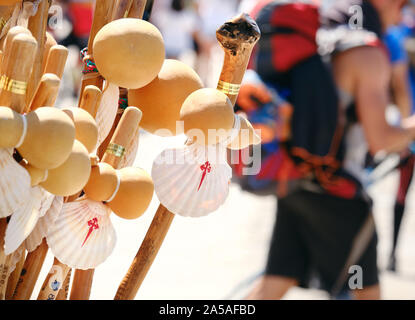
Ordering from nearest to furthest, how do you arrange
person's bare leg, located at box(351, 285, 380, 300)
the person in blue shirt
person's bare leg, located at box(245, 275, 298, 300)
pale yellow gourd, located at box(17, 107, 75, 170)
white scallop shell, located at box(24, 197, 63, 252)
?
1. pale yellow gourd, located at box(17, 107, 75, 170)
2. white scallop shell, located at box(24, 197, 63, 252)
3. person's bare leg, located at box(351, 285, 380, 300)
4. person's bare leg, located at box(245, 275, 298, 300)
5. the person in blue shirt

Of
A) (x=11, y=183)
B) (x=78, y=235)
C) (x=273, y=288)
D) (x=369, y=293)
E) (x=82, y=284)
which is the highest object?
(x=11, y=183)

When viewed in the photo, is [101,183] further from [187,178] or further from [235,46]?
[235,46]

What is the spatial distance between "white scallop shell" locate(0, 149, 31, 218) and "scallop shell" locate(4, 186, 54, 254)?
0.02 metres

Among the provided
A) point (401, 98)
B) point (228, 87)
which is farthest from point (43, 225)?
point (401, 98)

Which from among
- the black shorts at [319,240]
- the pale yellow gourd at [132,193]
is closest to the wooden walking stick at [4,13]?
the pale yellow gourd at [132,193]

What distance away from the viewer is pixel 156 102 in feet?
2.26

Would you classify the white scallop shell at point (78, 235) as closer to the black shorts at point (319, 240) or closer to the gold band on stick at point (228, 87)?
the gold band on stick at point (228, 87)

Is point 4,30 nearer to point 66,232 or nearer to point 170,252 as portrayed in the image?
point 66,232

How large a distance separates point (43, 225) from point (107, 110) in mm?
146

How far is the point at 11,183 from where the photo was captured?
0.54m

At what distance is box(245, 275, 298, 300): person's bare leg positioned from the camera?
1957 mm

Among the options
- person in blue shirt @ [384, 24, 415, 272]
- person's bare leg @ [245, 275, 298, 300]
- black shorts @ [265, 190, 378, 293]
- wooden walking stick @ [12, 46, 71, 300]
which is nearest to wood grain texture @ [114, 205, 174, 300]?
wooden walking stick @ [12, 46, 71, 300]

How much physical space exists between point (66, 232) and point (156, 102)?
17 cm

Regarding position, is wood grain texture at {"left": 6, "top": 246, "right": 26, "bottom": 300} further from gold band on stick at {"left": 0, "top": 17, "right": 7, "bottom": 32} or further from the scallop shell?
gold band on stick at {"left": 0, "top": 17, "right": 7, "bottom": 32}
